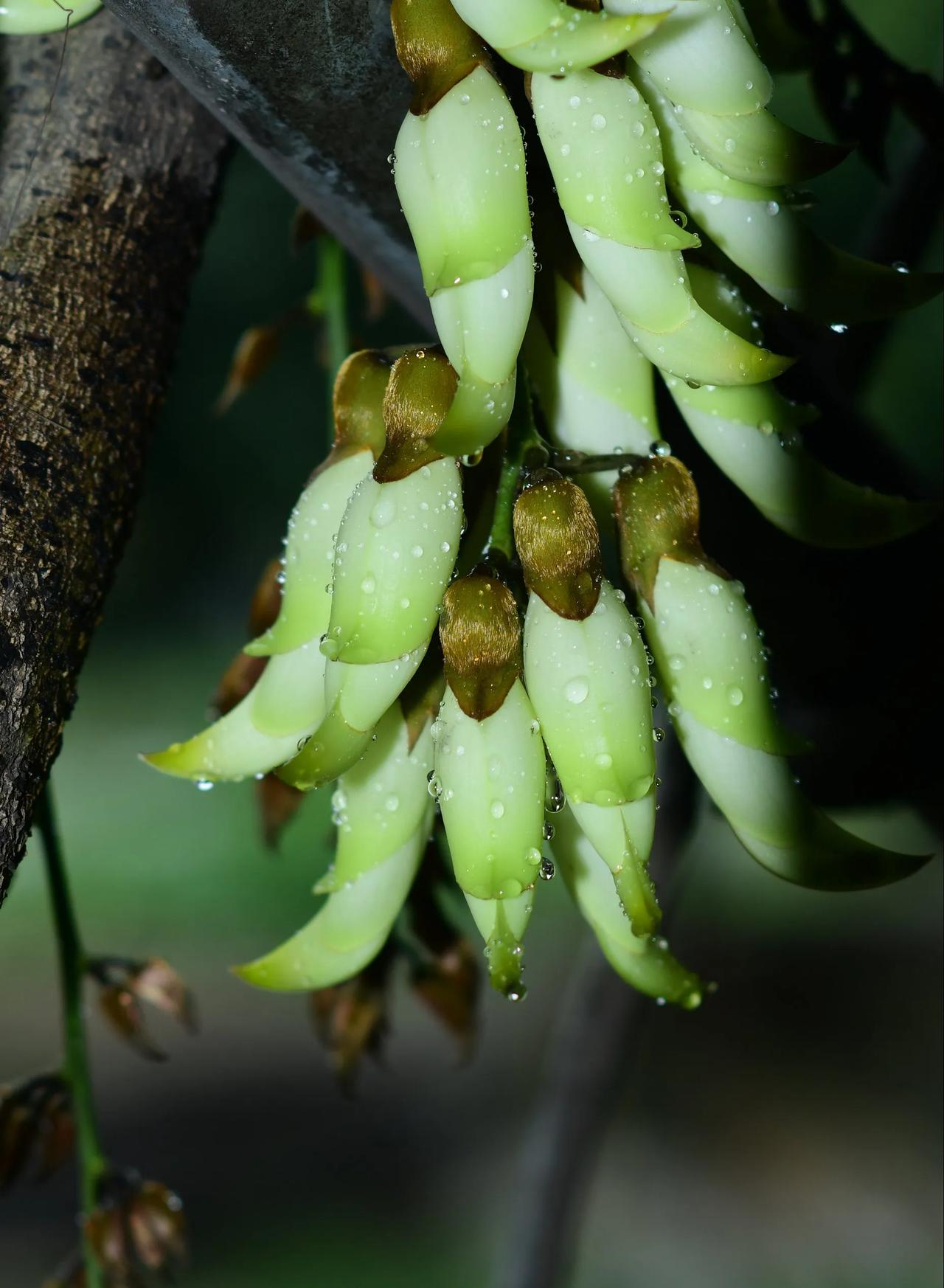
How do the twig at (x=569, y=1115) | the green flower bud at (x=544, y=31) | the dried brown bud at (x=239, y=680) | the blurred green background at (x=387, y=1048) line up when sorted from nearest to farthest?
the green flower bud at (x=544, y=31) < the dried brown bud at (x=239, y=680) < the twig at (x=569, y=1115) < the blurred green background at (x=387, y=1048)

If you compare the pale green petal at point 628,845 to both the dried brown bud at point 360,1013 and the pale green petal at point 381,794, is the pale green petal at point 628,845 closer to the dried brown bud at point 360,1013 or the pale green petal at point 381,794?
the pale green petal at point 381,794

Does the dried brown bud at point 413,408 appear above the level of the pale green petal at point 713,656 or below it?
above

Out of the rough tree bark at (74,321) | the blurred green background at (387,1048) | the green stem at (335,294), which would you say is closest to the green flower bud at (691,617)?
the rough tree bark at (74,321)

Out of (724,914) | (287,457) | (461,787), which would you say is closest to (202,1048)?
(724,914)

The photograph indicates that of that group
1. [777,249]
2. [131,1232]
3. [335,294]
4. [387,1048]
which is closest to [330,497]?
[777,249]

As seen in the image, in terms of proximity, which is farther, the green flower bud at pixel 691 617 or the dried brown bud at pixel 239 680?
the dried brown bud at pixel 239 680

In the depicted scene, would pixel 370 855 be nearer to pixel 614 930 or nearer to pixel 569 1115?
pixel 614 930

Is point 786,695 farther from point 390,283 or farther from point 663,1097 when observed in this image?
point 663,1097
